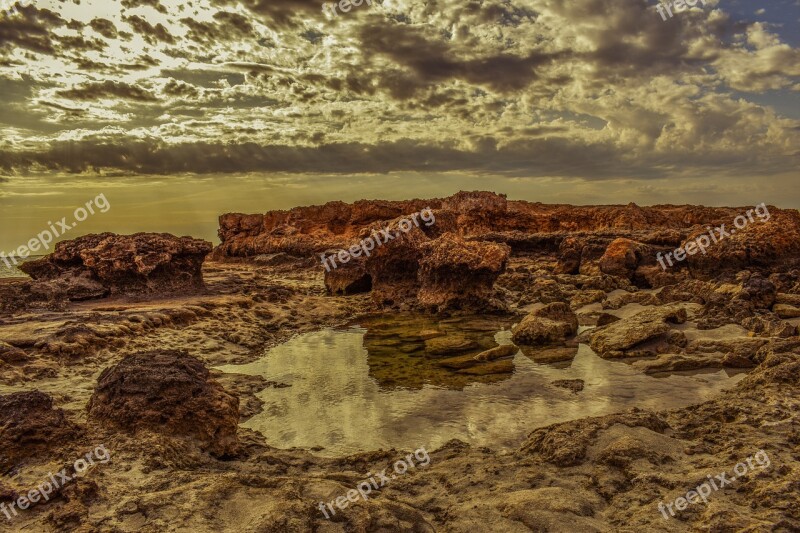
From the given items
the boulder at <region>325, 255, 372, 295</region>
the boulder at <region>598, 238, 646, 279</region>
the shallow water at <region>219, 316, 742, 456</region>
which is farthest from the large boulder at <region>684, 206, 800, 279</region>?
the boulder at <region>325, 255, 372, 295</region>

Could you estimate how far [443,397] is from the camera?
26.6 feet

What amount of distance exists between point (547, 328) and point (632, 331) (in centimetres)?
184

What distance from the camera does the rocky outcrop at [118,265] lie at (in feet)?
54.5

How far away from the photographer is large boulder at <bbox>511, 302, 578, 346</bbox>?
11.4 metres

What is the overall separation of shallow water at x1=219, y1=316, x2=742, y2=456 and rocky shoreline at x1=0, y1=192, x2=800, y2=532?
353 mm

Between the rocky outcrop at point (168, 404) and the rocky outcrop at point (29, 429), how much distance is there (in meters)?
0.51

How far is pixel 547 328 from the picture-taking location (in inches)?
453

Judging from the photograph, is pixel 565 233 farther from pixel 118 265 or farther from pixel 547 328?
pixel 118 265

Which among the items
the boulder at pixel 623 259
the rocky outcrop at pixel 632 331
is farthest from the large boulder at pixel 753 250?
the rocky outcrop at pixel 632 331

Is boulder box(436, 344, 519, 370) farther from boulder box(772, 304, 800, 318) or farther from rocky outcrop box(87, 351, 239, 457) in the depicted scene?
boulder box(772, 304, 800, 318)

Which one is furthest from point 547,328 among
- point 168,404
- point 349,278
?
point 349,278

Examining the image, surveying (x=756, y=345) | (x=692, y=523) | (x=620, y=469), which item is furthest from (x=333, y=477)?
(x=756, y=345)

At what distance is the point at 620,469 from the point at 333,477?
2.82 m

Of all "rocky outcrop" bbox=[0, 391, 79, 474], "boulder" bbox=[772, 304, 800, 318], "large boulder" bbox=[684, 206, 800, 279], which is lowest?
"rocky outcrop" bbox=[0, 391, 79, 474]
